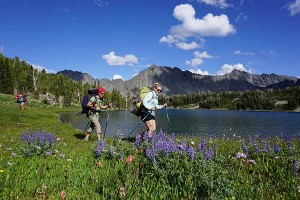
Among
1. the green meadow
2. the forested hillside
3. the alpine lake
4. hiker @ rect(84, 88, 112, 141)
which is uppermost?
the forested hillside

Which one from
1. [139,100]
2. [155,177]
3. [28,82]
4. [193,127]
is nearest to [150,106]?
[139,100]

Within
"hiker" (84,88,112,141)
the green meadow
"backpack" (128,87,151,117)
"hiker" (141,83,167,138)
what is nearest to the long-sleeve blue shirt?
"hiker" (141,83,167,138)

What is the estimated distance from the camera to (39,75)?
156m

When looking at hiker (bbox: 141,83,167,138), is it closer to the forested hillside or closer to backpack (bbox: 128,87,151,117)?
backpack (bbox: 128,87,151,117)

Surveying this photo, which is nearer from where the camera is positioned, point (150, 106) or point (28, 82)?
point (150, 106)

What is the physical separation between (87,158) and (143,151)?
184 cm

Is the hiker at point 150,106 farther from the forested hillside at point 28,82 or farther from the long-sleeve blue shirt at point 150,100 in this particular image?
the forested hillside at point 28,82

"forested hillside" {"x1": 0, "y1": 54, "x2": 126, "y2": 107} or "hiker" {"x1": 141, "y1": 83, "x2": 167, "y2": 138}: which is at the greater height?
"forested hillside" {"x1": 0, "y1": 54, "x2": 126, "y2": 107}

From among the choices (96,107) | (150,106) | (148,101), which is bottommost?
(96,107)

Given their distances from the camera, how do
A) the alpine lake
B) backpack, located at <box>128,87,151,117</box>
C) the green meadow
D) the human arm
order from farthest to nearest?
the alpine lake < backpack, located at <box>128,87,151,117</box> < the human arm < the green meadow

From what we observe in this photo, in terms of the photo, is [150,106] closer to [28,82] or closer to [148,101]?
[148,101]

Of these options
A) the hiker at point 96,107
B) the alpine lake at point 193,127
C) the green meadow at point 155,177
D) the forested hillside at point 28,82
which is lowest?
the alpine lake at point 193,127

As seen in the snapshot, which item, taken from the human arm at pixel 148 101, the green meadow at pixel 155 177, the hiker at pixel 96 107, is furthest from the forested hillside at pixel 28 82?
the green meadow at pixel 155 177

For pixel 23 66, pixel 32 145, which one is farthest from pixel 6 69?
pixel 32 145
